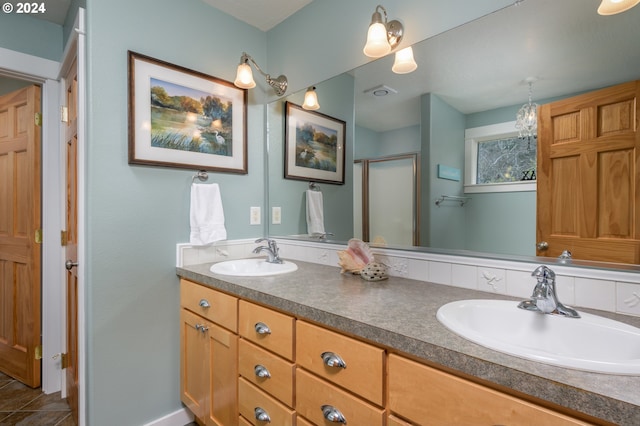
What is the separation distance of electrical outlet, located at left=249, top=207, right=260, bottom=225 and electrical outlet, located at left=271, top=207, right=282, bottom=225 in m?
0.09

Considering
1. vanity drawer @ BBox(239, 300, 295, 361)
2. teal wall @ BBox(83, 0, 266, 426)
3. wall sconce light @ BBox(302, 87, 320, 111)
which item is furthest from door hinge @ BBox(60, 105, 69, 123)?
vanity drawer @ BBox(239, 300, 295, 361)

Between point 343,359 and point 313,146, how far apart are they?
1.35 m

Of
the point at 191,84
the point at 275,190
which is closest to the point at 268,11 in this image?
the point at 191,84

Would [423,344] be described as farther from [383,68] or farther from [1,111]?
[1,111]

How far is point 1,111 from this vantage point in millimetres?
2242

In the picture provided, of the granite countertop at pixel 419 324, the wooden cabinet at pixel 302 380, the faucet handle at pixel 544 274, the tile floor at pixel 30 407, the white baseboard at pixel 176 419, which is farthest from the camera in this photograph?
the tile floor at pixel 30 407

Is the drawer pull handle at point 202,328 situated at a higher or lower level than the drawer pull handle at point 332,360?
lower

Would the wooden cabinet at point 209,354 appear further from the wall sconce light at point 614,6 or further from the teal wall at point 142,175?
the wall sconce light at point 614,6

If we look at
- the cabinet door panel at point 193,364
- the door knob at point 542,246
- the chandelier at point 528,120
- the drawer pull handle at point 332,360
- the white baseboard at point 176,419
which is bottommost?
the white baseboard at point 176,419

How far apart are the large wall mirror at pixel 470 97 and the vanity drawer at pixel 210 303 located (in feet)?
2.27

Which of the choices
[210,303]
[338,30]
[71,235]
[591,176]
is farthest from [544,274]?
[71,235]

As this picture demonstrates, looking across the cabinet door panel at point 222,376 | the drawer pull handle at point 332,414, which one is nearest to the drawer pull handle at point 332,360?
the drawer pull handle at point 332,414

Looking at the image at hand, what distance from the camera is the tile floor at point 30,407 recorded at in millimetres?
1753

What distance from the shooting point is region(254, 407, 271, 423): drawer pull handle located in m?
1.16
